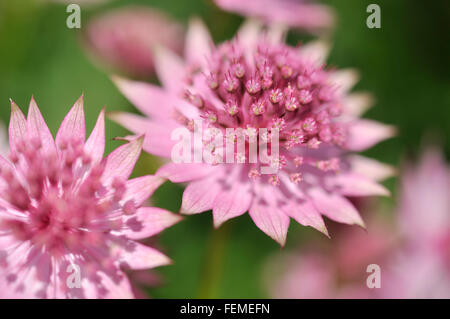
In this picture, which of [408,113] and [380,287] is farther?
[408,113]

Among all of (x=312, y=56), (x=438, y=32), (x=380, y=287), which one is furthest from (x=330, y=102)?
(x=438, y=32)

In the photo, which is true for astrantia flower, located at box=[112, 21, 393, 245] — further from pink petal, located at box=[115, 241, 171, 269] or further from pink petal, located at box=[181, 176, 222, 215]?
pink petal, located at box=[115, 241, 171, 269]

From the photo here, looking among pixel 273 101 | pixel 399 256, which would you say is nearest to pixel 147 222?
pixel 273 101

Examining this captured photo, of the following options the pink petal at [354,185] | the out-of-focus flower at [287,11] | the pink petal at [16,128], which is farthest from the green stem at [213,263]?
the out-of-focus flower at [287,11]

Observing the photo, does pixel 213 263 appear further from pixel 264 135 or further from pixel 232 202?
pixel 264 135
